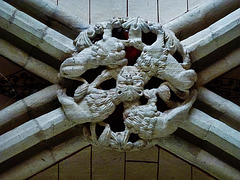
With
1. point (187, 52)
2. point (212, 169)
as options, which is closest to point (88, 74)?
point (187, 52)

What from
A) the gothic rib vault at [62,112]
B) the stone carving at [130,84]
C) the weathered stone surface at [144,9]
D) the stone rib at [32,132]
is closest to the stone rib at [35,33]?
the gothic rib vault at [62,112]

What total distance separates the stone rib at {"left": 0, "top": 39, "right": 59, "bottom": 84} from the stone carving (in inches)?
9.0

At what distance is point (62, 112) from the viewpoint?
3.50m

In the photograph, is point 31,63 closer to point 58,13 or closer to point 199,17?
point 58,13

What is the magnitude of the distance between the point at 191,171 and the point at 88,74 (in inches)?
40.4

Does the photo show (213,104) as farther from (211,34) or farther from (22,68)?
(22,68)

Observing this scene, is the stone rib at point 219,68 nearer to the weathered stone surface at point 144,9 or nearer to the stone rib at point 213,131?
the stone rib at point 213,131

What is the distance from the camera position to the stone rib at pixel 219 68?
143 inches

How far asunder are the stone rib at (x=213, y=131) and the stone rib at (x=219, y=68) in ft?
0.82

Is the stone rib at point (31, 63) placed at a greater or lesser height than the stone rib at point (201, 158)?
greater

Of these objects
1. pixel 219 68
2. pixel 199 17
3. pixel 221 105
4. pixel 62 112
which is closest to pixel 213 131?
pixel 221 105

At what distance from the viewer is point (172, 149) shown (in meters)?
3.61

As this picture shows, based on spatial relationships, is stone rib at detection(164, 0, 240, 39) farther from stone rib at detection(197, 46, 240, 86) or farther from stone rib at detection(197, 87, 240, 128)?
stone rib at detection(197, 87, 240, 128)

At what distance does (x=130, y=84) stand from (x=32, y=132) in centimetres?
69
